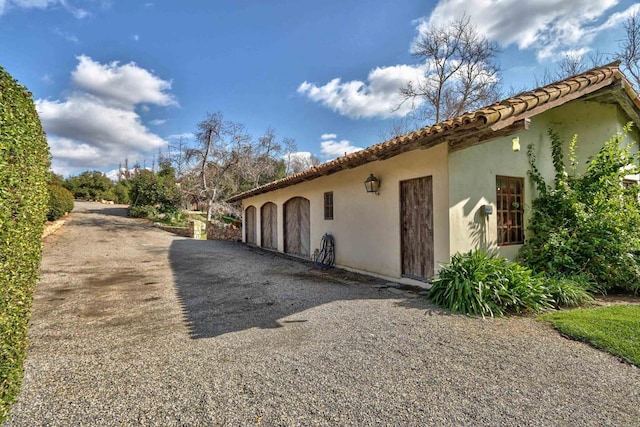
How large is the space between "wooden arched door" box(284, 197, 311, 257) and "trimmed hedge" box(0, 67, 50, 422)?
329 inches

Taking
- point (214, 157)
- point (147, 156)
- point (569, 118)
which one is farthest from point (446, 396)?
point (147, 156)

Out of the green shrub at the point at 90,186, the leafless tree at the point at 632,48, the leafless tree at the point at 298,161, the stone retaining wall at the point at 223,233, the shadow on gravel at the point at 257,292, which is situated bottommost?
the shadow on gravel at the point at 257,292

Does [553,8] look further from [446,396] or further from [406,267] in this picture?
[446,396]

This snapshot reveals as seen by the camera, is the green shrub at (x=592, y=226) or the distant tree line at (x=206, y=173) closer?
the green shrub at (x=592, y=226)

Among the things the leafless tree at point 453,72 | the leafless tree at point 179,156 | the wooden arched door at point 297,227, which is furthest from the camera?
the leafless tree at point 179,156

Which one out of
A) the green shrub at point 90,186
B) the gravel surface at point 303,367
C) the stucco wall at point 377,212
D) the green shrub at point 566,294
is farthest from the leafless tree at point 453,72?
the green shrub at point 90,186

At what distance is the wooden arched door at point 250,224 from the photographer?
647 inches

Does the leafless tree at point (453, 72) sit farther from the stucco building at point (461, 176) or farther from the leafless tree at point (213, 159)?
the leafless tree at point (213, 159)

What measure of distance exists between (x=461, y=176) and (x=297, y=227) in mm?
7006

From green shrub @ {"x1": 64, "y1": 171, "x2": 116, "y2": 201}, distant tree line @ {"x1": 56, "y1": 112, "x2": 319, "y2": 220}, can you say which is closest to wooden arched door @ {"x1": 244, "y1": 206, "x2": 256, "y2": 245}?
distant tree line @ {"x1": 56, "y1": 112, "x2": 319, "y2": 220}

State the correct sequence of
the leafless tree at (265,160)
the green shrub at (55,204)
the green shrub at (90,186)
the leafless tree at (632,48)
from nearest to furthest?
the leafless tree at (632,48) < the green shrub at (55,204) < the leafless tree at (265,160) < the green shrub at (90,186)

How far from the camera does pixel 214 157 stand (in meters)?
22.4

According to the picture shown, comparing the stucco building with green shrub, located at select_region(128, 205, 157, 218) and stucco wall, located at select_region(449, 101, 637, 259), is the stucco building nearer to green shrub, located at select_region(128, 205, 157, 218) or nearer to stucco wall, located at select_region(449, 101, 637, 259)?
stucco wall, located at select_region(449, 101, 637, 259)

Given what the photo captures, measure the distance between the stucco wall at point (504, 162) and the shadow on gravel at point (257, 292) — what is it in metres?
1.94
